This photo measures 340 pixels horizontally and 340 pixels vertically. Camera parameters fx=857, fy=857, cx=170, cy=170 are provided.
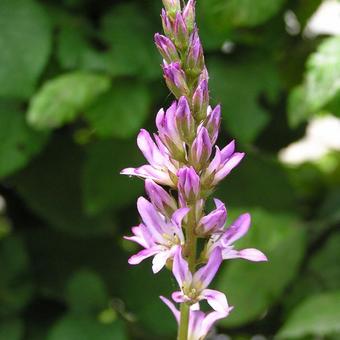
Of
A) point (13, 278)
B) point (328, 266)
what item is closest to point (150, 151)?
point (328, 266)

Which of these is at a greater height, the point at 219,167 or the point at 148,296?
the point at 219,167

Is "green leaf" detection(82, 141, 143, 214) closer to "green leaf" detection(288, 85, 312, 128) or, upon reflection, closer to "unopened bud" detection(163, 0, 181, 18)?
"green leaf" detection(288, 85, 312, 128)

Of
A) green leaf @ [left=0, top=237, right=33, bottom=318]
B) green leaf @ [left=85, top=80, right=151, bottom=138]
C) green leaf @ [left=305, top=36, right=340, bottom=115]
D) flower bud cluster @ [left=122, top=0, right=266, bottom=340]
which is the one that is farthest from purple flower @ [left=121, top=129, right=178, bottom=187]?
green leaf @ [left=0, top=237, right=33, bottom=318]

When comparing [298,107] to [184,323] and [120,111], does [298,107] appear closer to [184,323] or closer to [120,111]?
[120,111]

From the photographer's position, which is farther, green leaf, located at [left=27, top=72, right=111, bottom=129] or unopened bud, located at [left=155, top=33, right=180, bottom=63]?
green leaf, located at [left=27, top=72, right=111, bottom=129]

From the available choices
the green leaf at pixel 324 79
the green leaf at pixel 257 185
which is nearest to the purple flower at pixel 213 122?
the green leaf at pixel 324 79

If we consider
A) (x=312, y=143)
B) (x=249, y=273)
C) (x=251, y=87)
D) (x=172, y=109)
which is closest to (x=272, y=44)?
(x=251, y=87)
